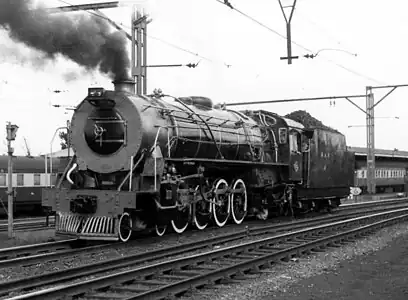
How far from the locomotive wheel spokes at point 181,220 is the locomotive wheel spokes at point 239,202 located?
7.35 ft

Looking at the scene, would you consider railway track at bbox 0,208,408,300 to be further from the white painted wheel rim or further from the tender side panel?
the tender side panel

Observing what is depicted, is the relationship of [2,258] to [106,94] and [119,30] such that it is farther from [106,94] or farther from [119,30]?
[119,30]

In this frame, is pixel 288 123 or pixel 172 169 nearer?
pixel 172 169

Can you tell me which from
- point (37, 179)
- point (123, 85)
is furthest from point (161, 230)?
point (37, 179)

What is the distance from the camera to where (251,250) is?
33.2 feet

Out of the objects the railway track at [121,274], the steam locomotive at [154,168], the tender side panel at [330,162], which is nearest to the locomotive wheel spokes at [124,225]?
the steam locomotive at [154,168]

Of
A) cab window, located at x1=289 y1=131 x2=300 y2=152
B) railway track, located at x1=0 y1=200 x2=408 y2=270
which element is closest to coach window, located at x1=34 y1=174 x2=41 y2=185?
cab window, located at x1=289 y1=131 x2=300 y2=152

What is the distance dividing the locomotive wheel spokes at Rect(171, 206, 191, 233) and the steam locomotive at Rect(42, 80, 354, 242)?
0.02 meters

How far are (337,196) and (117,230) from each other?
39.6 feet

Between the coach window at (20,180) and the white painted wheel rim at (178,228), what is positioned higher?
the coach window at (20,180)

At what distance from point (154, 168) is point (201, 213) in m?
2.64

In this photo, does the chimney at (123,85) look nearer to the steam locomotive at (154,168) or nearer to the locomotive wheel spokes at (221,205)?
the steam locomotive at (154,168)

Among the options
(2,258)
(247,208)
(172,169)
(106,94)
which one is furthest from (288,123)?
(2,258)

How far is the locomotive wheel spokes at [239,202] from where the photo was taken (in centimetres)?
1478
